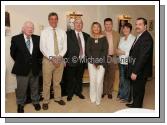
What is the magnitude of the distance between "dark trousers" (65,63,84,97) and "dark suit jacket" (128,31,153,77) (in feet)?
1.94

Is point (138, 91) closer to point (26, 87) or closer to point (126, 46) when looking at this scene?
point (126, 46)

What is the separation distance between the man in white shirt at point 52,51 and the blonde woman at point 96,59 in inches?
12.3

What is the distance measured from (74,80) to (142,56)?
85 cm

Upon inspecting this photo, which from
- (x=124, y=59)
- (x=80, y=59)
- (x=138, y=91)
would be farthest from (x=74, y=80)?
(x=138, y=91)

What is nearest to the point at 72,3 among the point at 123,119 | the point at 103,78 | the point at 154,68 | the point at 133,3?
the point at 133,3

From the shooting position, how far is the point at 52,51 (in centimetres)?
316

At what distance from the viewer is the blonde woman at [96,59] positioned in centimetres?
314

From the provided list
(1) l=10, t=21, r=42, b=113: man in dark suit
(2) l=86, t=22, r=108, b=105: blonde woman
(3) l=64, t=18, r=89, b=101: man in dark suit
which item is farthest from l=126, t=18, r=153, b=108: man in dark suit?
(1) l=10, t=21, r=42, b=113: man in dark suit

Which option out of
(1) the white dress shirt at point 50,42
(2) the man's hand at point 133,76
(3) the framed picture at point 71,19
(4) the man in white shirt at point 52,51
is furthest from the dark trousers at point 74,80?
(2) the man's hand at point 133,76

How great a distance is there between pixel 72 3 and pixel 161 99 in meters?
1.44

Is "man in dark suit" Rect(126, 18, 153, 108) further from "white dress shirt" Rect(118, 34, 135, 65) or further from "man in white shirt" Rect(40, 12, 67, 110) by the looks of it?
"man in white shirt" Rect(40, 12, 67, 110)

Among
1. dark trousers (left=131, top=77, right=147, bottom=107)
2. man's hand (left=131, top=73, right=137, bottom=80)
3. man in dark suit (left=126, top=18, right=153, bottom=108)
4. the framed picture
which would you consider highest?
the framed picture

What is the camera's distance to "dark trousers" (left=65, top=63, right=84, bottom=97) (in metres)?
3.21

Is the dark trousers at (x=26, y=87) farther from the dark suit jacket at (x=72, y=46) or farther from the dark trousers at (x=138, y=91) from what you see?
the dark trousers at (x=138, y=91)
